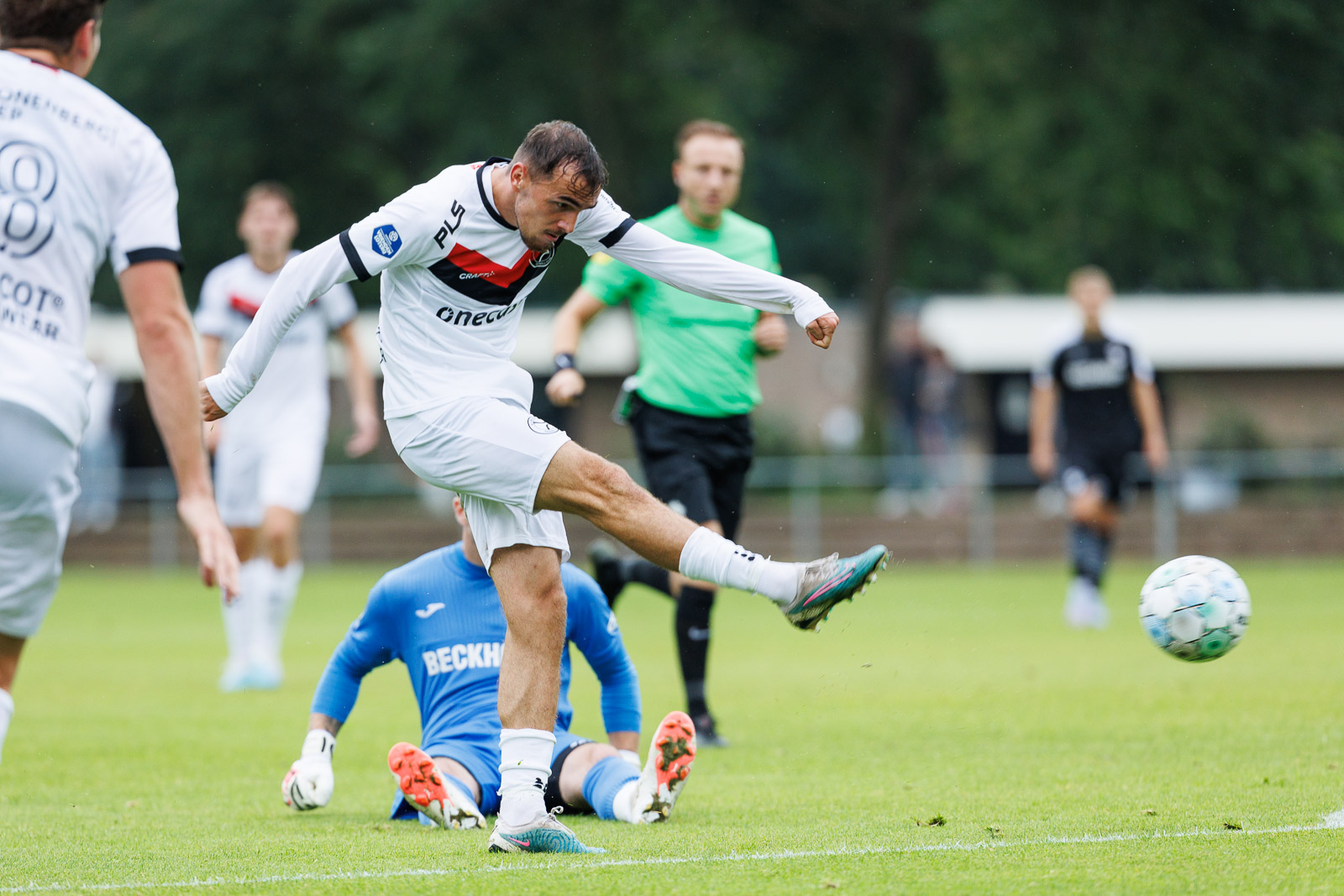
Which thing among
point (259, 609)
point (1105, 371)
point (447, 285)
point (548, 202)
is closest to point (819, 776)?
point (447, 285)

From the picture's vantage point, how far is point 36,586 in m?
3.54

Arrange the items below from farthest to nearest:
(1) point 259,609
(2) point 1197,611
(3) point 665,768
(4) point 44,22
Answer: (1) point 259,609
(2) point 1197,611
(3) point 665,768
(4) point 44,22

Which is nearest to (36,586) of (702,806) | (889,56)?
(702,806)

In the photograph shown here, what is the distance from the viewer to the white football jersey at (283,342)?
33.1 feet

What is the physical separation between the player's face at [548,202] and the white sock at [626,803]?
180 centimetres

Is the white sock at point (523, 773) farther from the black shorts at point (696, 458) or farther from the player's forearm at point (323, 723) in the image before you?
the black shorts at point (696, 458)

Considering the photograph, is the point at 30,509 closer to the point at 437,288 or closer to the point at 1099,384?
the point at 437,288

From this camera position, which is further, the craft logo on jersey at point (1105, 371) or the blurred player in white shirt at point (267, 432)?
the craft logo on jersey at point (1105, 371)

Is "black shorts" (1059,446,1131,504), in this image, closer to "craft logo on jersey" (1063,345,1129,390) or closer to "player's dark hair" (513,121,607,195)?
"craft logo on jersey" (1063,345,1129,390)

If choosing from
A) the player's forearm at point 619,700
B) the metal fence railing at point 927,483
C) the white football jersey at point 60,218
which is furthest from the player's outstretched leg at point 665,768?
the metal fence railing at point 927,483

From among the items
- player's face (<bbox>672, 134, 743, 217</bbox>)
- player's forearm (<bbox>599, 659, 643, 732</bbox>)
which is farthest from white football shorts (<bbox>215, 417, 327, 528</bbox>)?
player's forearm (<bbox>599, 659, 643, 732</bbox>)

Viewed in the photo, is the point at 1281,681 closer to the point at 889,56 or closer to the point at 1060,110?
the point at 1060,110

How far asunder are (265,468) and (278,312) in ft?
19.2

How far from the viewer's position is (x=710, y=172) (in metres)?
7.64
